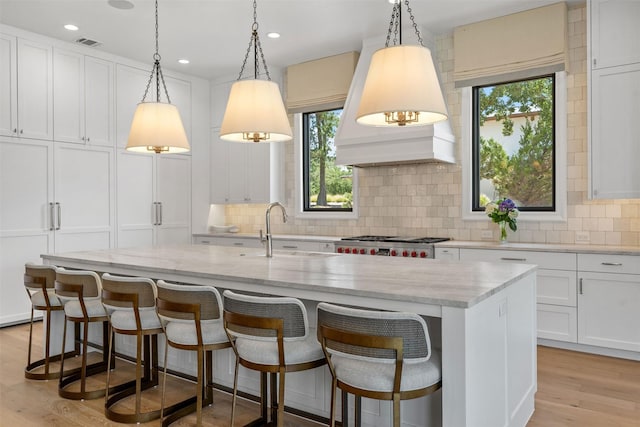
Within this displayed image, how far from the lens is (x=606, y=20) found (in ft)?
13.2

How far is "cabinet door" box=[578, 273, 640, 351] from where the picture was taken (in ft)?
12.4

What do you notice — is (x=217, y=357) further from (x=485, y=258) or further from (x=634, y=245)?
(x=634, y=245)

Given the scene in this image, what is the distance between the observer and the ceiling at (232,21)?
14.5 feet

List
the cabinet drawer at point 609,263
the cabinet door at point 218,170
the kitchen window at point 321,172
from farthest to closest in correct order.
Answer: the cabinet door at point 218,170, the kitchen window at point 321,172, the cabinet drawer at point 609,263

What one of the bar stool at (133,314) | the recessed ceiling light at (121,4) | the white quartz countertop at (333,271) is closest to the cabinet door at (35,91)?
the recessed ceiling light at (121,4)

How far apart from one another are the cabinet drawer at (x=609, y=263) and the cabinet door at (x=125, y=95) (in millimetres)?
4977

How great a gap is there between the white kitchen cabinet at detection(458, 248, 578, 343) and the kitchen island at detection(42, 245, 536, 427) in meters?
1.46

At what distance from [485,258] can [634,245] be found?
127 centimetres

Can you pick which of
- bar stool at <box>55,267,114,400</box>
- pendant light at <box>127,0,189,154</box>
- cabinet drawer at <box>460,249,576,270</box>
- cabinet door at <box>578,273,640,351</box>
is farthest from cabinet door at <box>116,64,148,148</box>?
cabinet door at <box>578,273,640,351</box>

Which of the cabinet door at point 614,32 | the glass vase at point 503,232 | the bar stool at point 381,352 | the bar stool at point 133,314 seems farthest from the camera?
the glass vase at point 503,232

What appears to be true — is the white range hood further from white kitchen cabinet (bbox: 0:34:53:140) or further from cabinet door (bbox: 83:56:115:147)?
white kitchen cabinet (bbox: 0:34:53:140)

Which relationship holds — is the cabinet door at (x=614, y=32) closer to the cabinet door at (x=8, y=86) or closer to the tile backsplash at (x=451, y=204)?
the tile backsplash at (x=451, y=204)

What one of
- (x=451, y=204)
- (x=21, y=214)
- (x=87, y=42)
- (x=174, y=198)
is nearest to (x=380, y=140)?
(x=451, y=204)

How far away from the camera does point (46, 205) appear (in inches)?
203
